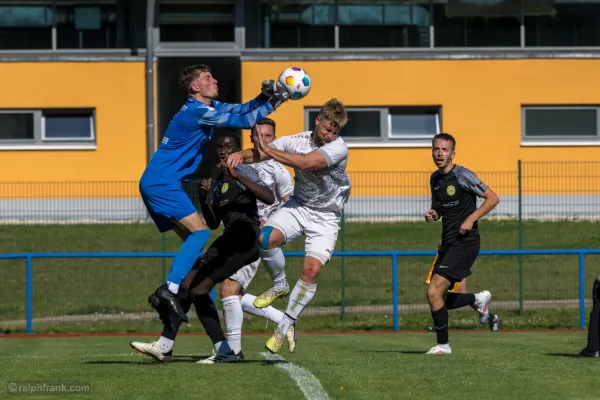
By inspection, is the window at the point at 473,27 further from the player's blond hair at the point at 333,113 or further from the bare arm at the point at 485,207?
the player's blond hair at the point at 333,113

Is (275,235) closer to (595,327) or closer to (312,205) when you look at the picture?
(312,205)

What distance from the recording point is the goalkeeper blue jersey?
32.3ft

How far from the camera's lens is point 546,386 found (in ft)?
27.5

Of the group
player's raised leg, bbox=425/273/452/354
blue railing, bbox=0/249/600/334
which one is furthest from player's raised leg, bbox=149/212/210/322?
blue railing, bbox=0/249/600/334

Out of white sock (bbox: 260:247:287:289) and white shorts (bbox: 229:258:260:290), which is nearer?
white sock (bbox: 260:247:287:289)

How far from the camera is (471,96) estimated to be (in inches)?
1016

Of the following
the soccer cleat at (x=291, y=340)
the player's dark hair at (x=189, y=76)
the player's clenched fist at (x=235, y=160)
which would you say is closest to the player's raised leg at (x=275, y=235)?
the soccer cleat at (x=291, y=340)

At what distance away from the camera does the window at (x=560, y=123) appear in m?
25.9

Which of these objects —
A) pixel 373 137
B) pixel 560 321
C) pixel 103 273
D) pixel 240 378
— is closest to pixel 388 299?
pixel 560 321

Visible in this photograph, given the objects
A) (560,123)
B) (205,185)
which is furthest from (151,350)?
(560,123)

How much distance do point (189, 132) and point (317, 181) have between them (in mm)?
1170

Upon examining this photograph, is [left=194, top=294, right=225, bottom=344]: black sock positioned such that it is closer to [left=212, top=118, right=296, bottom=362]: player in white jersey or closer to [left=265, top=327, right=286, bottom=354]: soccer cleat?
[left=212, top=118, right=296, bottom=362]: player in white jersey

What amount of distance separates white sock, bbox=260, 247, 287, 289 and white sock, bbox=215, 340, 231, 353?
26.2 inches

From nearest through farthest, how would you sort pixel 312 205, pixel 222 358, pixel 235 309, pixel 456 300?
pixel 312 205 < pixel 222 358 < pixel 235 309 < pixel 456 300
